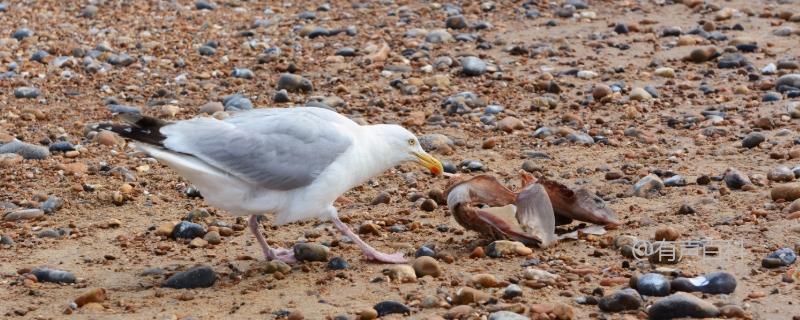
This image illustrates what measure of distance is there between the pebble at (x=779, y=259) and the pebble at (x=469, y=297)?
4.58 feet

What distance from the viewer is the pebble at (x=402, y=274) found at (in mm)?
5977

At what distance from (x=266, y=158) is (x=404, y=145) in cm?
82

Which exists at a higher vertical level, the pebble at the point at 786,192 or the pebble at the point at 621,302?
the pebble at the point at 621,302

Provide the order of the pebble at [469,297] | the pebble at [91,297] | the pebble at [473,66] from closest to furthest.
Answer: the pebble at [469,297], the pebble at [91,297], the pebble at [473,66]

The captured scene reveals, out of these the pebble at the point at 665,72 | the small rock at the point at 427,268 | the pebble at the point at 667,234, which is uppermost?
the small rock at the point at 427,268

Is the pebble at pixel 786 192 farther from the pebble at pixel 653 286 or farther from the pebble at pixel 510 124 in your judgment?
the pebble at pixel 510 124

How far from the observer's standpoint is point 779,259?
597cm

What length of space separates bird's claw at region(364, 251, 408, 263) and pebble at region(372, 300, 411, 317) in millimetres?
754

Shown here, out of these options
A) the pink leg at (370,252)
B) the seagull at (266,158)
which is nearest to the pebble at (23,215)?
the seagull at (266,158)

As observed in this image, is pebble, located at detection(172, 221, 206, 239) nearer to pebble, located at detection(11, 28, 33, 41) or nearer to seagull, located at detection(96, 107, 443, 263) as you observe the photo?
seagull, located at detection(96, 107, 443, 263)

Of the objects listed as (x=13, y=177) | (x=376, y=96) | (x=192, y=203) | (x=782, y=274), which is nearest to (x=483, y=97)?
(x=376, y=96)

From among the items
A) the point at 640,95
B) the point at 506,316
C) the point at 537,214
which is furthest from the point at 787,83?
the point at 506,316

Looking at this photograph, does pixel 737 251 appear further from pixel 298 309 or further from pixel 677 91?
pixel 677 91

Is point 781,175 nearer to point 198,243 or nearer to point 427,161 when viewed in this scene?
point 427,161
